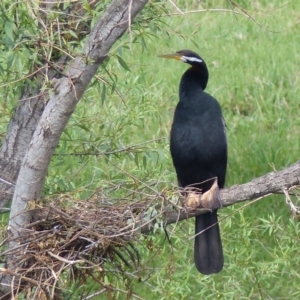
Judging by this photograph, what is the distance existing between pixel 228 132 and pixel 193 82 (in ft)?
5.22

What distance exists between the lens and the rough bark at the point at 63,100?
2.44 m

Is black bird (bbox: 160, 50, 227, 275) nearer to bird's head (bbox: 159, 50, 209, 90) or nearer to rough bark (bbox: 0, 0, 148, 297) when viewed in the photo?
bird's head (bbox: 159, 50, 209, 90)

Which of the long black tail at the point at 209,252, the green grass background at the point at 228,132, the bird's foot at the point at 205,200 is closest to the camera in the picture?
the bird's foot at the point at 205,200

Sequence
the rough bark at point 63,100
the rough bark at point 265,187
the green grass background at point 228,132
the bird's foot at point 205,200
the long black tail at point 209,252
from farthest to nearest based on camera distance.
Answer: the long black tail at point 209,252
the green grass background at point 228,132
the bird's foot at point 205,200
the rough bark at point 265,187
the rough bark at point 63,100

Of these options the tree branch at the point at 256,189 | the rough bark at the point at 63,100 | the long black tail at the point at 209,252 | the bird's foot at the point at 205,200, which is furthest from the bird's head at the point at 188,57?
the rough bark at the point at 63,100

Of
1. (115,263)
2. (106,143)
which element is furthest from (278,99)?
(115,263)

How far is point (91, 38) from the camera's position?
8.13 ft

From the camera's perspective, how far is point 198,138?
3602 mm

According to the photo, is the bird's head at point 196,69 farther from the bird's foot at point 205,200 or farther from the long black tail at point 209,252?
the bird's foot at point 205,200

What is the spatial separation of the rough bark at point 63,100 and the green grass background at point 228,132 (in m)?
0.08

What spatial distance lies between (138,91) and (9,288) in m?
1.11

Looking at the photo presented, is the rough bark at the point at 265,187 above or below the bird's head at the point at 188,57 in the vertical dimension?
above

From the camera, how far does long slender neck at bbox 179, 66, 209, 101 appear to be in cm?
370

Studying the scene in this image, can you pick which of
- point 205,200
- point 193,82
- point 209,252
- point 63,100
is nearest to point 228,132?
point 193,82
